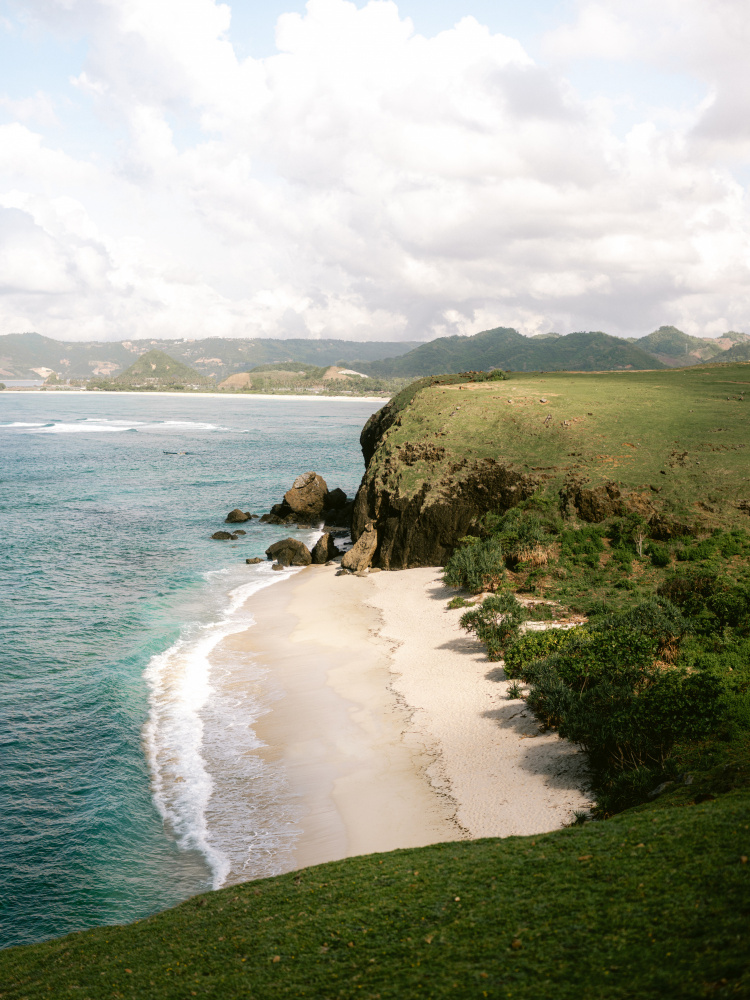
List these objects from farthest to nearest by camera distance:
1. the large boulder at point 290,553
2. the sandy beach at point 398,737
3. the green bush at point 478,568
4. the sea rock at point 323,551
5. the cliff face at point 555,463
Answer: the sea rock at point 323,551 < the large boulder at point 290,553 < the cliff face at point 555,463 < the green bush at point 478,568 < the sandy beach at point 398,737

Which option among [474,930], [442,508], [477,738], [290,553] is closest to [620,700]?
[477,738]

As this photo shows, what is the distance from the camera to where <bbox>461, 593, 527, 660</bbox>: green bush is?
20.9m

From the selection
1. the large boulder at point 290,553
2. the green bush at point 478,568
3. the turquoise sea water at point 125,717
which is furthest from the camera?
the large boulder at point 290,553

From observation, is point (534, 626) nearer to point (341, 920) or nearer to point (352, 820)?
point (352, 820)

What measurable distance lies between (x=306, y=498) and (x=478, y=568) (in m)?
22.2

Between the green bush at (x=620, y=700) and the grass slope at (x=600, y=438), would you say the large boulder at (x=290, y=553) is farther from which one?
the green bush at (x=620, y=700)

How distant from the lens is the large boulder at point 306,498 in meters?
46.7

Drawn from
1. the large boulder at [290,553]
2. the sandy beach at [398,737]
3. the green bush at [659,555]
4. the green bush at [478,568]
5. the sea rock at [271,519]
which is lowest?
the sandy beach at [398,737]

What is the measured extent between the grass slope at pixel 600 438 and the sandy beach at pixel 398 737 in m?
10.3

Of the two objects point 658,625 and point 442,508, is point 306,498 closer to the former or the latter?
point 442,508

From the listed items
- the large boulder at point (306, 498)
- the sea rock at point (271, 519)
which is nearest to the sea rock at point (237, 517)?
the sea rock at point (271, 519)

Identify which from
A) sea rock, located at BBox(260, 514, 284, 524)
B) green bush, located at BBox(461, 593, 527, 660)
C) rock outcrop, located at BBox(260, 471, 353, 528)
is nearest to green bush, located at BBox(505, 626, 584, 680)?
green bush, located at BBox(461, 593, 527, 660)

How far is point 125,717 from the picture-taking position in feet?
62.8

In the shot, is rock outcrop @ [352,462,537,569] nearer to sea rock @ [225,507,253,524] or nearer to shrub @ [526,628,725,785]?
shrub @ [526,628,725,785]
